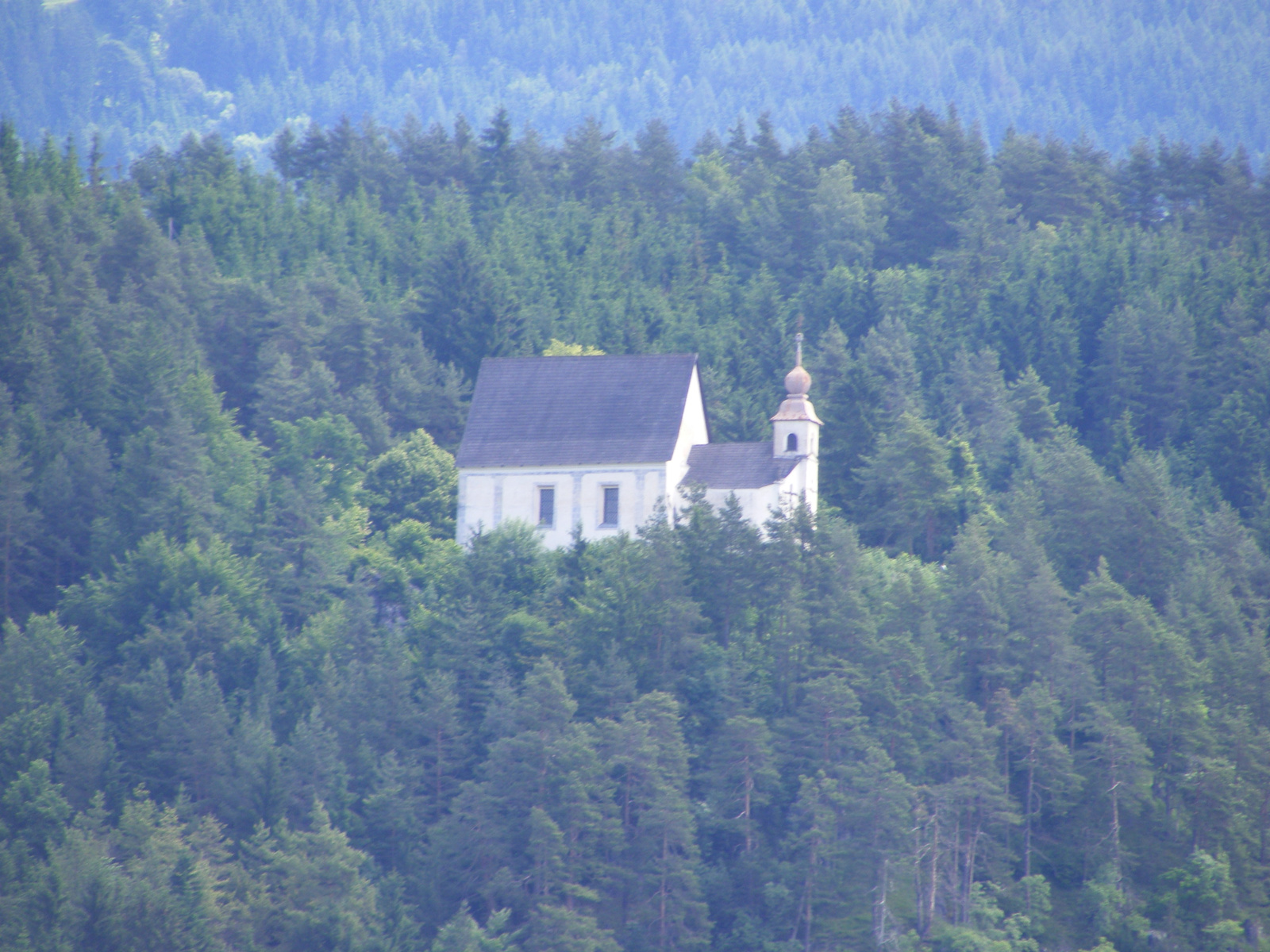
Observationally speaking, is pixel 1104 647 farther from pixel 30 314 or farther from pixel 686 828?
pixel 30 314

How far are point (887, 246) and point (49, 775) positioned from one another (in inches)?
2261

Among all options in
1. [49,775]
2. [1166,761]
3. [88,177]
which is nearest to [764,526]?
[1166,761]

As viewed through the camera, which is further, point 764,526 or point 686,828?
point 764,526

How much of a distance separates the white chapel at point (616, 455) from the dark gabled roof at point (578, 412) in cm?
4

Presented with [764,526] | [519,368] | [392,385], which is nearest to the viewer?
[764,526]

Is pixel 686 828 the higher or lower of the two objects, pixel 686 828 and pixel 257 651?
the lower

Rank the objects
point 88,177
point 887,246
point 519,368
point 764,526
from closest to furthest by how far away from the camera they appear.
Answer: point 764,526 < point 519,368 < point 887,246 < point 88,177

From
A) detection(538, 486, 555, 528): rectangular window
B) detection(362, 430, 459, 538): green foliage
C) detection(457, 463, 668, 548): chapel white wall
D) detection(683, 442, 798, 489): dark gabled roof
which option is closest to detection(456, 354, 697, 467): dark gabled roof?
detection(457, 463, 668, 548): chapel white wall

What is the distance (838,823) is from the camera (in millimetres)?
51625

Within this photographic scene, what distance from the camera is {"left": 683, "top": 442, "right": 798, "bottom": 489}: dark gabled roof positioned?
6062 cm

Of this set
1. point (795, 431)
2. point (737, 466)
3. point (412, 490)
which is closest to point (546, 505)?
point (737, 466)

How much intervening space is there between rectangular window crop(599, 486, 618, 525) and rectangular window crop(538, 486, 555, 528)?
5.40ft

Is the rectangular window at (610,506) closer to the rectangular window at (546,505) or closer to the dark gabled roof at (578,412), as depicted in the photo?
the dark gabled roof at (578,412)

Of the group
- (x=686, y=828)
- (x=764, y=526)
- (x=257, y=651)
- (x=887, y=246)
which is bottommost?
(x=686, y=828)
